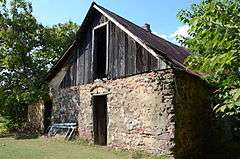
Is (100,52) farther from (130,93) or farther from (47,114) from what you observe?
(47,114)

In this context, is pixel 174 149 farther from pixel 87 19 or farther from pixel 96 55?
pixel 87 19

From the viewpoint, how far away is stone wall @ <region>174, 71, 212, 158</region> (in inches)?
406

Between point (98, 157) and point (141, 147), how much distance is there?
5.53ft

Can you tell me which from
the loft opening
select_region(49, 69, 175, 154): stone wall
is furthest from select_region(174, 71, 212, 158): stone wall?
the loft opening

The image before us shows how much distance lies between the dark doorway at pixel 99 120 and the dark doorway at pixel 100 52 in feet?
3.65

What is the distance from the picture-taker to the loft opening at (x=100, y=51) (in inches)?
537

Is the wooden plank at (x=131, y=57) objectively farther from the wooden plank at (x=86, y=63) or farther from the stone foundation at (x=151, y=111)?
the wooden plank at (x=86, y=63)

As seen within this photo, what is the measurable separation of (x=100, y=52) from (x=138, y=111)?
445 cm

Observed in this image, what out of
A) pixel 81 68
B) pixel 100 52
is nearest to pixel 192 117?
pixel 100 52

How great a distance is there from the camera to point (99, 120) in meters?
13.6

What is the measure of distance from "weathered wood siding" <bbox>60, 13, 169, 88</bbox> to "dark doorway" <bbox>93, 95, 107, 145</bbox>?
104 cm

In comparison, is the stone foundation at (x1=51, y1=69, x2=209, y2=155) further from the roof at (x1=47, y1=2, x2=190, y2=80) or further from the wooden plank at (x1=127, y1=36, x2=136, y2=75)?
the roof at (x1=47, y1=2, x2=190, y2=80)

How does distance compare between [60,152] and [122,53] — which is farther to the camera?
[122,53]

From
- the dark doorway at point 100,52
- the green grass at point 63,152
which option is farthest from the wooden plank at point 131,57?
the green grass at point 63,152
